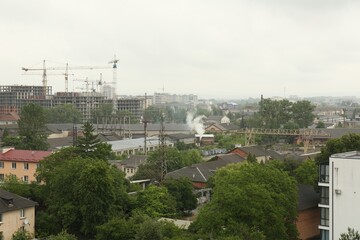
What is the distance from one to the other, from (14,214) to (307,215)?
11894 mm

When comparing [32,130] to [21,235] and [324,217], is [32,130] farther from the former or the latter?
[324,217]

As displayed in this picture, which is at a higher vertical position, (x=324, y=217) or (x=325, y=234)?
(x=324, y=217)

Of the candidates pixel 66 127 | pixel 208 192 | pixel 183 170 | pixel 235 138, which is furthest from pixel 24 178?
pixel 66 127

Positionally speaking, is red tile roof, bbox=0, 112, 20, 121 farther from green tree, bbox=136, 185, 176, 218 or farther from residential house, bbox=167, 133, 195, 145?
green tree, bbox=136, 185, 176, 218

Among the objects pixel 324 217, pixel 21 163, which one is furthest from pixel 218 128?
pixel 324 217

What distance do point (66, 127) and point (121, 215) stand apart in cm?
5251

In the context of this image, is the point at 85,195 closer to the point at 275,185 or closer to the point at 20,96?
the point at 275,185

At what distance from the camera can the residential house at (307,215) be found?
76.9 ft

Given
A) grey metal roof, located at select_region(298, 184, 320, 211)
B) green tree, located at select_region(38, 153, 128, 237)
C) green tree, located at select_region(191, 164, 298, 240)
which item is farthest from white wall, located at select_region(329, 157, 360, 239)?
green tree, located at select_region(38, 153, 128, 237)

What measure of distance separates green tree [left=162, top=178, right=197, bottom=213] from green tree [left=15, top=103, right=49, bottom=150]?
19776mm

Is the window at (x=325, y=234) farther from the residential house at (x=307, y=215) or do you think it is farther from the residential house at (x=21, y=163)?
the residential house at (x=21, y=163)

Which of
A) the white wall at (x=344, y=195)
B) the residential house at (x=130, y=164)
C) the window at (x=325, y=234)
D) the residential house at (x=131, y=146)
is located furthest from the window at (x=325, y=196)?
the residential house at (x=131, y=146)

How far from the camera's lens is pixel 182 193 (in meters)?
27.5

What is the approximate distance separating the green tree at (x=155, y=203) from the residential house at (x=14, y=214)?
14.6 ft
